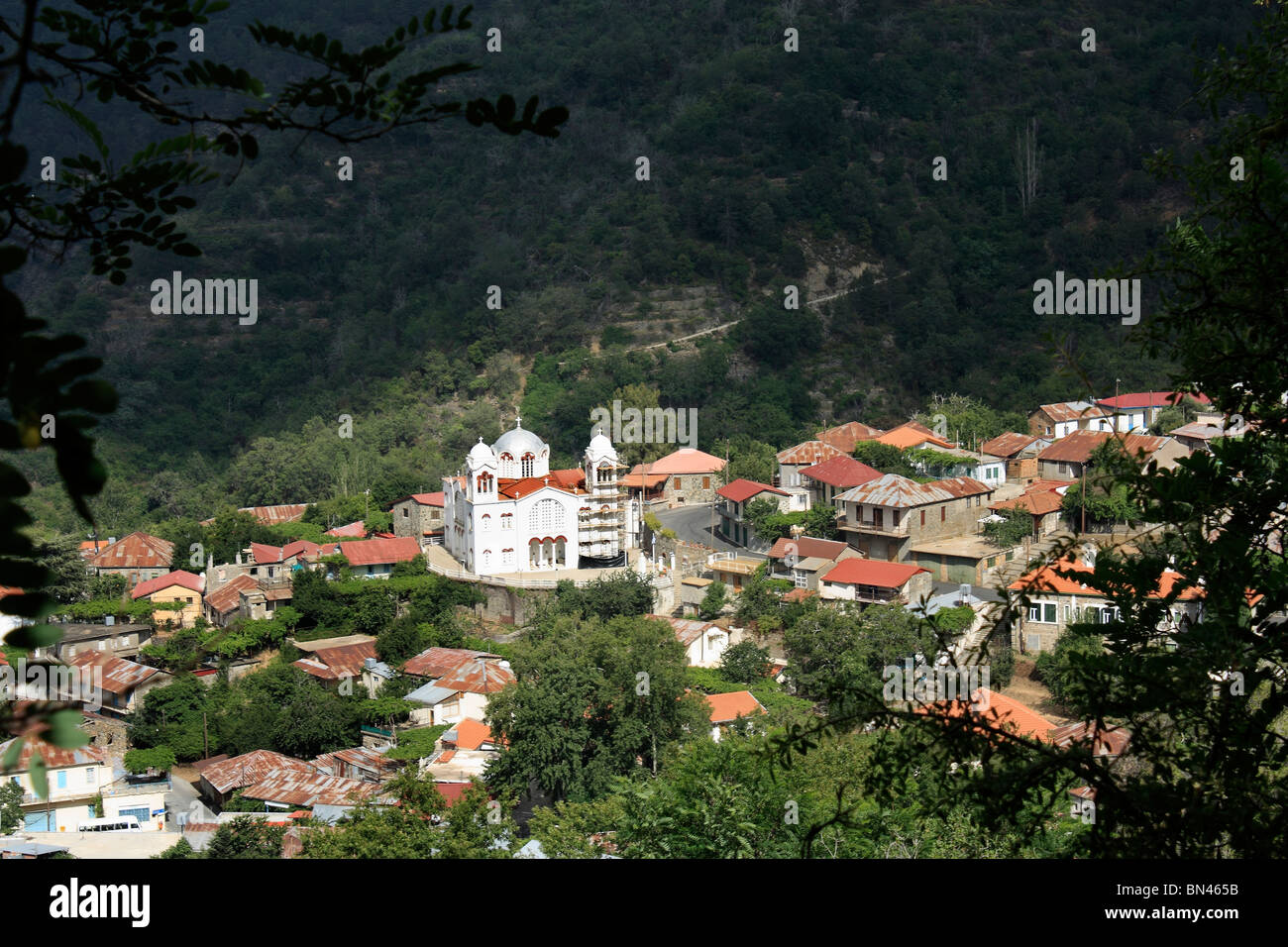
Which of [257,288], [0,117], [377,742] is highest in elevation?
[257,288]

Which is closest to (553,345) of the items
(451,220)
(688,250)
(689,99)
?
(688,250)

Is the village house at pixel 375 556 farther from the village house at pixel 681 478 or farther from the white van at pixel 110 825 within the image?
the white van at pixel 110 825

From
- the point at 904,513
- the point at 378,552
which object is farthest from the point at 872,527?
the point at 378,552

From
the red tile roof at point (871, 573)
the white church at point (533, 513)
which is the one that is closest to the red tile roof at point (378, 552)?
the white church at point (533, 513)

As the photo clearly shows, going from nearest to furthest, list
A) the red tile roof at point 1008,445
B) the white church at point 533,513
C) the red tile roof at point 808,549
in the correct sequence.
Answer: the red tile roof at point 808,549 < the white church at point 533,513 < the red tile roof at point 1008,445

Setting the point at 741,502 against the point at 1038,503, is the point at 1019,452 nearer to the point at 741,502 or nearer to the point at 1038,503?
the point at 1038,503

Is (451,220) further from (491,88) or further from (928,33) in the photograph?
(928,33)
